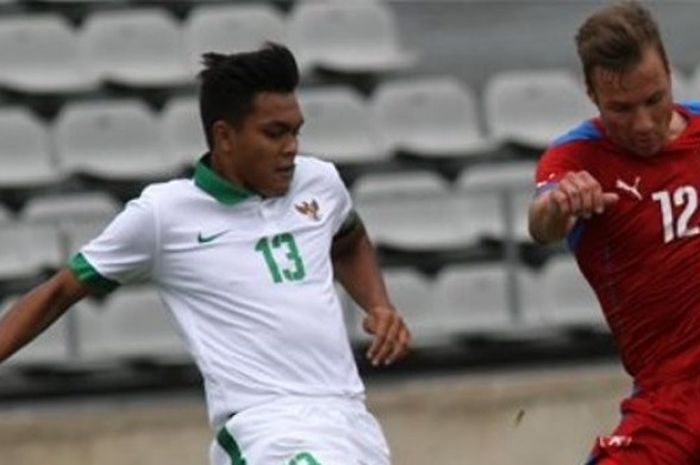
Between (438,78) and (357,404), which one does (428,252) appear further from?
(357,404)

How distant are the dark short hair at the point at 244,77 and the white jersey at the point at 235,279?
0.18 m

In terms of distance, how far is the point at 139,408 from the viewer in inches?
366

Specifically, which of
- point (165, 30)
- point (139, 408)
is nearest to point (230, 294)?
point (139, 408)

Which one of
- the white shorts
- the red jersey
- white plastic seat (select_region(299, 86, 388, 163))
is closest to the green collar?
the white shorts

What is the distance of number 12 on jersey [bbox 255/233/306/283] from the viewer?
5.09 metres

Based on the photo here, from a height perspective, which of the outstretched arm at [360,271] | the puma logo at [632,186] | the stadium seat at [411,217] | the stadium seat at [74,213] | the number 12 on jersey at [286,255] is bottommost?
the stadium seat at [411,217]

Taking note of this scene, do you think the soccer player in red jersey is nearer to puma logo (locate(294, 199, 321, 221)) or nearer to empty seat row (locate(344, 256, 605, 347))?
puma logo (locate(294, 199, 321, 221))

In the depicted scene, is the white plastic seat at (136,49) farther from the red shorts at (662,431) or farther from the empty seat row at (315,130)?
the red shorts at (662,431)

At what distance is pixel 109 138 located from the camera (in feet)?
36.0

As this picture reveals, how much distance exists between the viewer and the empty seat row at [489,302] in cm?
995

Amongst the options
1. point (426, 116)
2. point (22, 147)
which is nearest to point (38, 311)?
point (22, 147)

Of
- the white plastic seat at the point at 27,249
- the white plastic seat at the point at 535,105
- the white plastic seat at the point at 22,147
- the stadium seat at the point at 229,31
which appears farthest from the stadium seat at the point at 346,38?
the white plastic seat at the point at 27,249

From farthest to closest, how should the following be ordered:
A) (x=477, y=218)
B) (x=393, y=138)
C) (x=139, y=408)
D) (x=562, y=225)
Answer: (x=393, y=138) → (x=477, y=218) → (x=139, y=408) → (x=562, y=225)

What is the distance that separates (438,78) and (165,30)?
4.94 feet
